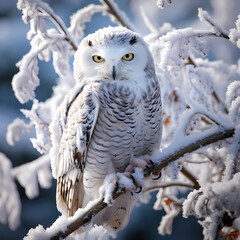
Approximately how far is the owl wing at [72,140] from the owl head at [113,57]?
72 mm

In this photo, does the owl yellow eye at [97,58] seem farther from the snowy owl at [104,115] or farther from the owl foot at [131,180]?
the owl foot at [131,180]

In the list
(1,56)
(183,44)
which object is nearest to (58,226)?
(183,44)

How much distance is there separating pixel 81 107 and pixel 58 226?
1.28 feet

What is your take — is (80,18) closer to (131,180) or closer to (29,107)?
(131,180)

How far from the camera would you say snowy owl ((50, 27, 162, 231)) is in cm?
98

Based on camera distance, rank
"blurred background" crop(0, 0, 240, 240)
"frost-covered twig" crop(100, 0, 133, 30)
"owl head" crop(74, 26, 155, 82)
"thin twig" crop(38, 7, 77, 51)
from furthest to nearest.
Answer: "blurred background" crop(0, 0, 240, 240) < "frost-covered twig" crop(100, 0, 133, 30) < "thin twig" crop(38, 7, 77, 51) < "owl head" crop(74, 26, 155, 82)

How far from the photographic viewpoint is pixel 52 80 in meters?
3.84

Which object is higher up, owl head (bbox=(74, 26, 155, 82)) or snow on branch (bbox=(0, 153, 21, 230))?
owl head (bbox=(74, 26, 155, 82))

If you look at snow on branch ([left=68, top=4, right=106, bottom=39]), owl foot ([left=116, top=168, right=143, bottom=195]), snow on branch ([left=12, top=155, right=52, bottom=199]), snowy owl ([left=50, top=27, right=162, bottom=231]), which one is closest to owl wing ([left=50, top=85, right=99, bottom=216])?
snowy owl ([left=50, top=27, right=162, bottom=231])

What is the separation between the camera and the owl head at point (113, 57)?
3.07 ft

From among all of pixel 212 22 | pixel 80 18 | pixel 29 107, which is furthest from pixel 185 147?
pixel 29 107

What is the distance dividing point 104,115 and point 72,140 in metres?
0.14

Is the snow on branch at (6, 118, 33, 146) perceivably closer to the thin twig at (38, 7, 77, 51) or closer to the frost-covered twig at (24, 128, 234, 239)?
the thin twig at (38, 7, 77, 51)

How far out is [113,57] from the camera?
93 centimetres
